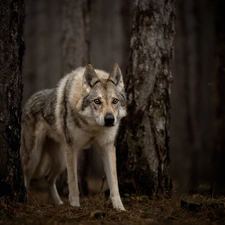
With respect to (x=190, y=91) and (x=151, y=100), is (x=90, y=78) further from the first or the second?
(x=190, y=91)

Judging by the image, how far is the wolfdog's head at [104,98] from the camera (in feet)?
15.1

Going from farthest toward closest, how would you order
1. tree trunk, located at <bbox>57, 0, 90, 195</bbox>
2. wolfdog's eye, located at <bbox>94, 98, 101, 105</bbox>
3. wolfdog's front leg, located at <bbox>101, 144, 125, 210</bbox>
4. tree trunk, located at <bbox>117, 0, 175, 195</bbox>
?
tree trunk, located at <bbox>57, 0, 90, 195</bbox> < tree trunk, located at <bbox>117, 0, 175, 195</bbox> < wolfdog's front leg, located at <bbox>101, 144, 125, 210</bbox> < wolfdog's eye, located at <bbox>94, 98, 101, 105</bbox>

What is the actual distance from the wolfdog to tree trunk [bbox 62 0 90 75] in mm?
1180

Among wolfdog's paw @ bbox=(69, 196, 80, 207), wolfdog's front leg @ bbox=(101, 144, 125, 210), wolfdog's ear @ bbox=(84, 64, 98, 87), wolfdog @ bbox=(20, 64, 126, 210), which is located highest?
wolfdog's ear @ bbox=(84, 64, 98, 87)

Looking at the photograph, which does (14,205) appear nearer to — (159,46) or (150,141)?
(150,141)

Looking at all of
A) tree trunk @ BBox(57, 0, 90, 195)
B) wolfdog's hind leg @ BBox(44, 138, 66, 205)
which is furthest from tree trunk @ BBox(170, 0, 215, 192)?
wolfdog's hind leg @ BBox(44, 138, 66, 205)

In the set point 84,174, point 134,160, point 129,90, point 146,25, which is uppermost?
point 146,25

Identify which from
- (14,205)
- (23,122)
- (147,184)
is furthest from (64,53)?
(14,205)

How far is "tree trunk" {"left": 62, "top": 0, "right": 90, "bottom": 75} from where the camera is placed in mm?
6867

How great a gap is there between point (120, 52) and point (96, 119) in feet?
25.4

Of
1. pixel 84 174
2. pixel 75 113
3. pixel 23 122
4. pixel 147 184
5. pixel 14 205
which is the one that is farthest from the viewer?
pixel 84 174

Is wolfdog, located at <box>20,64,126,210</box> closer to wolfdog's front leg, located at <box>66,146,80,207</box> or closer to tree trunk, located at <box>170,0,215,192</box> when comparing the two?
wolfdog's front leg, located at <box>66,146,80,207</box>

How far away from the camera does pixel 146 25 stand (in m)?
5.39

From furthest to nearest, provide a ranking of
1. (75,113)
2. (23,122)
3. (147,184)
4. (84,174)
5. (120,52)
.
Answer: (120,52) → (84,174) → (23,122) → (147,184) → (75,113)
